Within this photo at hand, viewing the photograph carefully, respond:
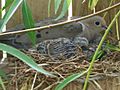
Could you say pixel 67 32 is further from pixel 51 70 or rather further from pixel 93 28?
pixel 51 70

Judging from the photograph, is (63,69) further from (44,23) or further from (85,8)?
(85,8)

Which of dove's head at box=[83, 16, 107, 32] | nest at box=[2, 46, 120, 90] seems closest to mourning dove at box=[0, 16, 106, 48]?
dove's head at box=[83, 16, 107, 32]

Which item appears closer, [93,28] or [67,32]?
[67,32]

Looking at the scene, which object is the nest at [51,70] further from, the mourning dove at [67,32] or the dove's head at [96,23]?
the dove's head at [96,23]

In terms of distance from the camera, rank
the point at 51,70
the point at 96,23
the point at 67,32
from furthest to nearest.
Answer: the point at 96,23 → the point at 67,32 → the point at 51,70

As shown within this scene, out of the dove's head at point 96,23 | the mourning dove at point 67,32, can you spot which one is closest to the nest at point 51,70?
the mourning dove at point 67,32

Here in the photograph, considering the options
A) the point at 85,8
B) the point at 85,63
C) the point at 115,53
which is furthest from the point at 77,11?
the point at 85,63

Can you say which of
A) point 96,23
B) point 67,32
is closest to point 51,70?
point 67,32
